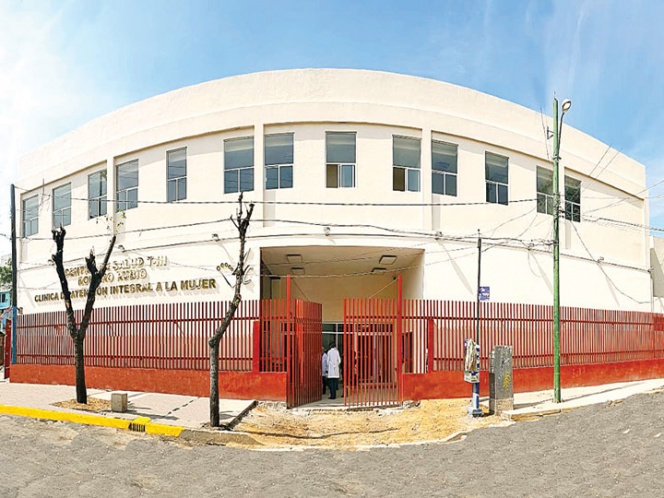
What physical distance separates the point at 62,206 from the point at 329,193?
459 inches

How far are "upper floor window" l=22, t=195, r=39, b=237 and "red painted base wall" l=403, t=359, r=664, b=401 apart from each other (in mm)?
17614

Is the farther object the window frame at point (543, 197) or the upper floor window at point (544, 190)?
the upper floor window at point (544, 190)

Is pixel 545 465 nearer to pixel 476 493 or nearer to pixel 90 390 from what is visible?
pixel 476 493

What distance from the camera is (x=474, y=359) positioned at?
12.6m

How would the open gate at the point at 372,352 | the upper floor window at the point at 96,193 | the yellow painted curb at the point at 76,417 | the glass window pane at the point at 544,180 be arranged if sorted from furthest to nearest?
the upper floor window at the point at 96,193
the glass window pane at the point at 544,180
the open gate at the point at 372,352
the yellow painted curb at the point at 76,417

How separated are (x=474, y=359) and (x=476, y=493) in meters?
5.40

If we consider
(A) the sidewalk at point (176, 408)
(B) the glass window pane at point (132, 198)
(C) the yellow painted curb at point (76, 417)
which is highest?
(B) the glass window pane at point (132, 198)

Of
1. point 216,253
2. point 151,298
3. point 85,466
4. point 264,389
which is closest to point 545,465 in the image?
point 85,466

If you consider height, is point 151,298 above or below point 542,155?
below

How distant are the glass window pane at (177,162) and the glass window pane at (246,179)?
2.14 meters

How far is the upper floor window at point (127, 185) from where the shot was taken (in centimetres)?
2061

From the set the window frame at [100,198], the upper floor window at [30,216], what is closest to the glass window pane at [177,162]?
the window frame at [100,198]

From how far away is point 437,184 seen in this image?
19.0m

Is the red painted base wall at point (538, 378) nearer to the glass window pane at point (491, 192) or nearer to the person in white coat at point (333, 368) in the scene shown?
the person in white coat at point (333, 368)
